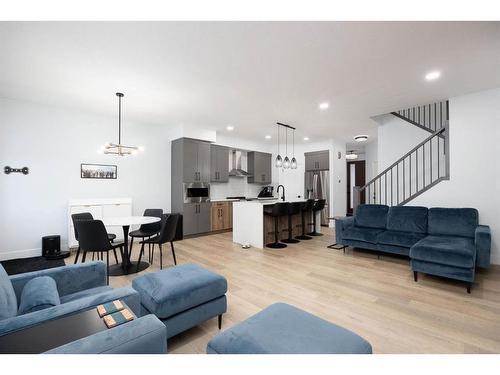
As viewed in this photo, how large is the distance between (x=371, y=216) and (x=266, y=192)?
166 inches

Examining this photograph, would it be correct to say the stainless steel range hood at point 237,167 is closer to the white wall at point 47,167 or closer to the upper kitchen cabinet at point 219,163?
the upper kitchen cabinet at point 219,163

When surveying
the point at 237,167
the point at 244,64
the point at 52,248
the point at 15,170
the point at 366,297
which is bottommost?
the point at 366,297

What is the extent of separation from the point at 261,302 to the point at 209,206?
4.08 meters

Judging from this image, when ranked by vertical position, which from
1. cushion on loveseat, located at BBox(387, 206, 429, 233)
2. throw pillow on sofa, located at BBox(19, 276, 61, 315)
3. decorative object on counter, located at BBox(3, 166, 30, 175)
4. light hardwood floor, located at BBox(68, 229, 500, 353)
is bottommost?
light hardwood floor, located at BBox(68, 229, 500, 353)

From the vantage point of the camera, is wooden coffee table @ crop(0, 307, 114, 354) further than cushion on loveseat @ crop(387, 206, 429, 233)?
No

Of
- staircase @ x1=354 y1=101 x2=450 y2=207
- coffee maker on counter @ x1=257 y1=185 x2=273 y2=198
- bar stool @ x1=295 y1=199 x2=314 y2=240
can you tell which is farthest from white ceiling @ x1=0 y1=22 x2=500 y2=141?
coffee maker on counter @ x1=257 y1=185 x2=273 y2=198

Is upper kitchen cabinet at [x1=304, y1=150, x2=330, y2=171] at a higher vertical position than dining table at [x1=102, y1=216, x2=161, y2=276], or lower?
higher

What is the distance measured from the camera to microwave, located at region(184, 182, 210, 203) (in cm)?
598

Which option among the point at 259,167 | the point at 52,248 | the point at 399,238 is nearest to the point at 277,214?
the point at 399,238

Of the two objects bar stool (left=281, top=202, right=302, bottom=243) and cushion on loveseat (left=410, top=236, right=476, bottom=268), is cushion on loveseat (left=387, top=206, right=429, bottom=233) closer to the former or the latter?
cushion on loveseat (left=410, top=236, right=476, bottom=268)

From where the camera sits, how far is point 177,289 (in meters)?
1.86

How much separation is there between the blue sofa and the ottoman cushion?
2.69 m

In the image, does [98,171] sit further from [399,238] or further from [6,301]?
[399,238]

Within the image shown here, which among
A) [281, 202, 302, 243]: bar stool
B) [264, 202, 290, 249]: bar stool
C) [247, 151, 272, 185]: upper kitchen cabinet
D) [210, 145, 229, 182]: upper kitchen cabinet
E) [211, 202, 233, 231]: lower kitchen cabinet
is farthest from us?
[247, 151, 272, 185]: upper kitchen cabinet
